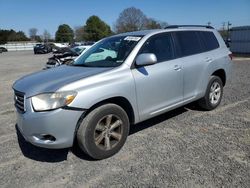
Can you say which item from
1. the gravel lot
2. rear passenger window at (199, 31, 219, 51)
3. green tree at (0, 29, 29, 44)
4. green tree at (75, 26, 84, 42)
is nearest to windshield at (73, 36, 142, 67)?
the gravel lot

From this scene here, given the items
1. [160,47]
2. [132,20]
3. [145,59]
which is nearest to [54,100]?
[145,59]

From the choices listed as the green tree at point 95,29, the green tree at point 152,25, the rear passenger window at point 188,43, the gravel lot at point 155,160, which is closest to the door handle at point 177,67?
the rear passenger window at point 188,43

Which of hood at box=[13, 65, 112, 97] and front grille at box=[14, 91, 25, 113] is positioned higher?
hood at box=[13, 65, 112, 97]

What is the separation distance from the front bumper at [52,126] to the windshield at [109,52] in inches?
46.8

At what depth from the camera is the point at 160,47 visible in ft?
15.9

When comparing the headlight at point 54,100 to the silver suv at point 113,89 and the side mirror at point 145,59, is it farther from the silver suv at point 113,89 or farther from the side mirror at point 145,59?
the side mirror at point 145,59

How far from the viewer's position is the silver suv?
3582 mm

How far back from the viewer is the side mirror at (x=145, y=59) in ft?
13.7

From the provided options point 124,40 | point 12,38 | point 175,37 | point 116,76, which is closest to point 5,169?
point 116,76

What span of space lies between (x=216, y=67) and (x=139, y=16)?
62912 millimetres

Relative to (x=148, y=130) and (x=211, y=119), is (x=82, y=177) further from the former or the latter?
(x=211, y=119)

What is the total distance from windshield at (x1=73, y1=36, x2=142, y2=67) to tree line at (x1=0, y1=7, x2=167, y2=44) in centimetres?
5733

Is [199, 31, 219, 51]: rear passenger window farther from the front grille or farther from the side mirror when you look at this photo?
the front grille

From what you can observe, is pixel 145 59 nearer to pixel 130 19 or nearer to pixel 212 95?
pixel 212 95
